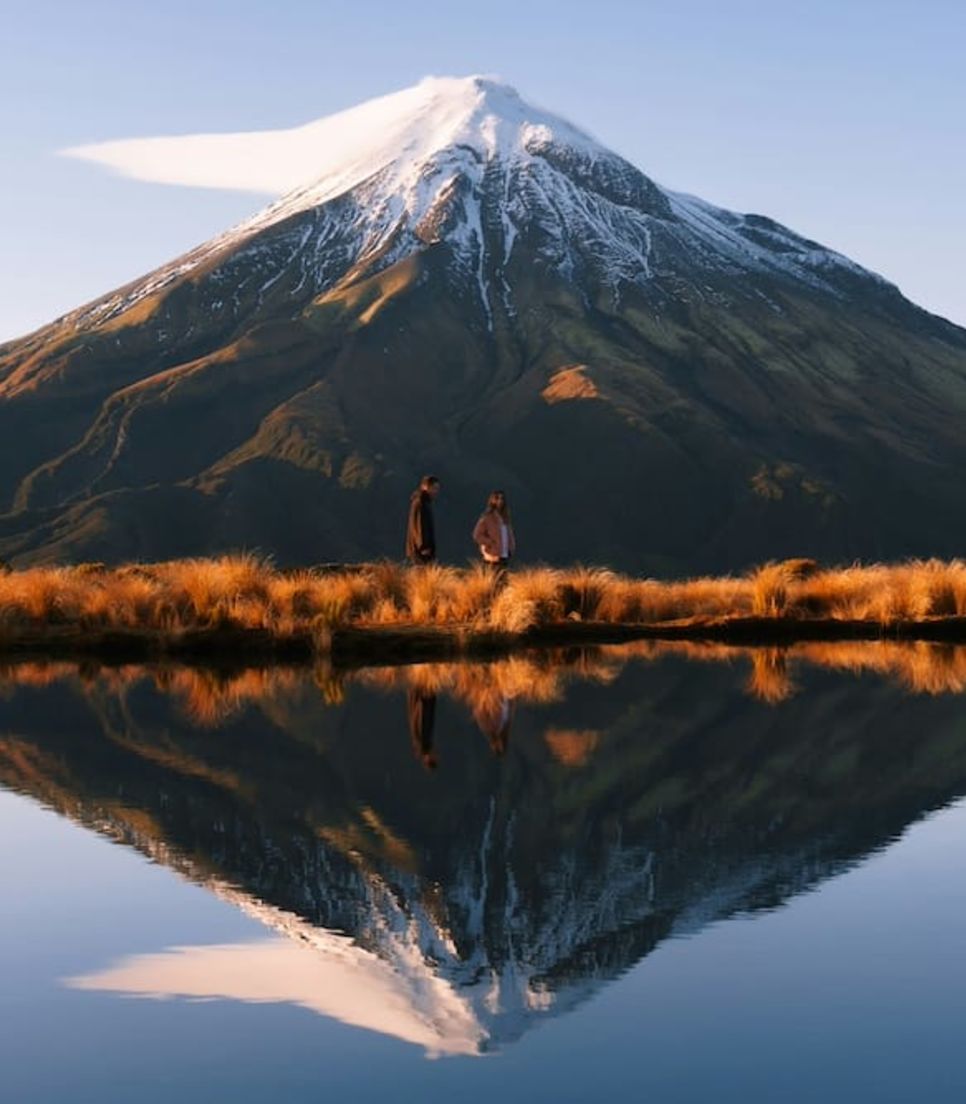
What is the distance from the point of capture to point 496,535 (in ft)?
87.0

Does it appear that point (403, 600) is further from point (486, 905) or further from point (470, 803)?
point (486, 905)

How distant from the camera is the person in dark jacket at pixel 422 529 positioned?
2642 centimetres

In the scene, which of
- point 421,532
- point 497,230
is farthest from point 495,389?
point 421,532

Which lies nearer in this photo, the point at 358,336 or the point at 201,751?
the point at 201,751

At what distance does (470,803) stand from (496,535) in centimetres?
1562

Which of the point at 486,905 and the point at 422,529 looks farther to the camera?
the point at 422,529

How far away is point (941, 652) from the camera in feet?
74.9

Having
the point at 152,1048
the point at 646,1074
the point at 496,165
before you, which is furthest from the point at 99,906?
the point at 496,165

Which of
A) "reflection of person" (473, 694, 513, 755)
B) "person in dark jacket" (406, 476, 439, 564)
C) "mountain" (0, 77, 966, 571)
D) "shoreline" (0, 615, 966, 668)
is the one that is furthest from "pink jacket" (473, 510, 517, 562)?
"mountain" (0, 77, 966, 571)

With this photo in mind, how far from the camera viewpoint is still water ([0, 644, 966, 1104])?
596 centimetres

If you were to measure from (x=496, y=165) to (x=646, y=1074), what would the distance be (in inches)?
7653

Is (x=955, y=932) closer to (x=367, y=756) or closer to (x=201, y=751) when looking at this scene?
(x=367, y=756)

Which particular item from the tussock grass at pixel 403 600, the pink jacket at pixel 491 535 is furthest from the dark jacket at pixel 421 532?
the pink jacket at pixel 491 535

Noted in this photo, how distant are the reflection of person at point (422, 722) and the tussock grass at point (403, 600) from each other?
5231 millimetres
